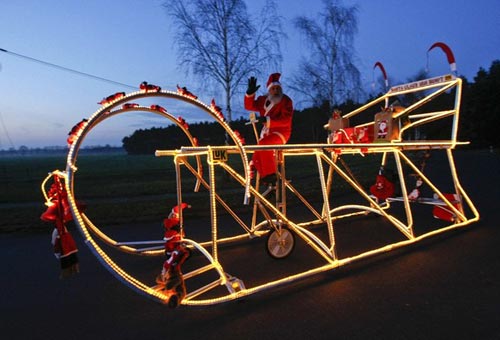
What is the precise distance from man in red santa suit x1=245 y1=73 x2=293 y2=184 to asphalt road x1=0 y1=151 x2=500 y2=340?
65.9 inches

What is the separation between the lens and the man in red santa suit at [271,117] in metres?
4.96

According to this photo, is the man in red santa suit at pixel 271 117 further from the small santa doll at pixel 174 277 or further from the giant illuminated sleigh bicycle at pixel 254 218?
the small santa doll at pixel 174 277

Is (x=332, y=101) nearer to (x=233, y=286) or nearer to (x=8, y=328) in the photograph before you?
(x=233, y=286)

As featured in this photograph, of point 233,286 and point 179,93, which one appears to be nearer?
point 179,93

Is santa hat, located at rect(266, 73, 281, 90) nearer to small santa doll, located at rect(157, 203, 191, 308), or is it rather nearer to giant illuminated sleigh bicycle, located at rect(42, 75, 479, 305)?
giant illuminated sleigh bicycle, located at rect(42, 75, 479, 305)

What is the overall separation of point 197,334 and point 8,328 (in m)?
2.11

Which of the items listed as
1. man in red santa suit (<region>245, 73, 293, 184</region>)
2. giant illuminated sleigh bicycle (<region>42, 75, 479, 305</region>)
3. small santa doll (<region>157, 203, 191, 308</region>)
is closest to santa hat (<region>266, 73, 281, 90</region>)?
man in red santa suit (<region>245, 73, 293, 184</region>)

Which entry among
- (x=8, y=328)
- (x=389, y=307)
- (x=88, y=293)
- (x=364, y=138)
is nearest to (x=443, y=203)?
(x=364, y=138)

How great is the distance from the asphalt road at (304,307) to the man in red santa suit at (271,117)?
1673 millimetres

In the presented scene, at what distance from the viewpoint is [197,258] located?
5.70 meters

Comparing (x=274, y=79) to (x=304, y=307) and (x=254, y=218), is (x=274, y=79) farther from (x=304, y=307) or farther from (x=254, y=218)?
(x=304, y=307)

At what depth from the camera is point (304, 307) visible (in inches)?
151

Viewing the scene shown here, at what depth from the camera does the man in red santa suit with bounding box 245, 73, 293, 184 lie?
4.96 metres

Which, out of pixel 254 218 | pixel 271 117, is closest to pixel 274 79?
pixel 271 117
